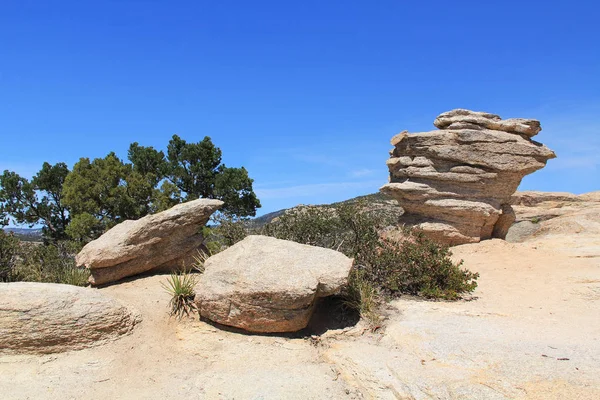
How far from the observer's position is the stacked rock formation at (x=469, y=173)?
1599 centimetres

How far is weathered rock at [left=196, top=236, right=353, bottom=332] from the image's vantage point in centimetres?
782

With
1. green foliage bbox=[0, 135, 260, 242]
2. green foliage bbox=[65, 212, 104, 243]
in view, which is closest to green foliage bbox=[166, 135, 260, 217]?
green foliage bbox=[0, 135, 260, 242]

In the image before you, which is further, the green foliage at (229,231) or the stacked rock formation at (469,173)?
the stacked rock formation at (469,173)

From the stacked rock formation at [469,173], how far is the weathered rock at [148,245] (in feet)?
27.4

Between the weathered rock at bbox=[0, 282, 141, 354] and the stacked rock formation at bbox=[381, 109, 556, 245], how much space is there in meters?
11.6

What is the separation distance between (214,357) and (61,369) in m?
2.43

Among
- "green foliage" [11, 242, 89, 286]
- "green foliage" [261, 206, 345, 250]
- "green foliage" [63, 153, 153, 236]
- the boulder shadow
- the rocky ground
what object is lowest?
the rocky ground

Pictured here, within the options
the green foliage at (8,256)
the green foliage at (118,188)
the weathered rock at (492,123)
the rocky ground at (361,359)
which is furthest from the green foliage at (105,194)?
the weathered rock at (492,123)

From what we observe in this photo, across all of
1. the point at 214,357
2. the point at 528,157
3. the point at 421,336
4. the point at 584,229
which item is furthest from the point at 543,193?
the point at 214,357

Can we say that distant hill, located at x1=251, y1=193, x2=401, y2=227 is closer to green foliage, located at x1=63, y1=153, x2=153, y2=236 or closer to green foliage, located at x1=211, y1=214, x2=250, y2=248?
green foliage, located at x1=211, y1=214, x2=250, y2=248

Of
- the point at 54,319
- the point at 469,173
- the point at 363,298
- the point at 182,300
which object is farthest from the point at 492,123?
the point at 54,319

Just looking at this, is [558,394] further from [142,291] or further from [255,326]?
[142,291]

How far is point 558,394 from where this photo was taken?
17.3 feet

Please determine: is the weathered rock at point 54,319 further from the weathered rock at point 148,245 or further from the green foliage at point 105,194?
the green foliage at point 105,194
